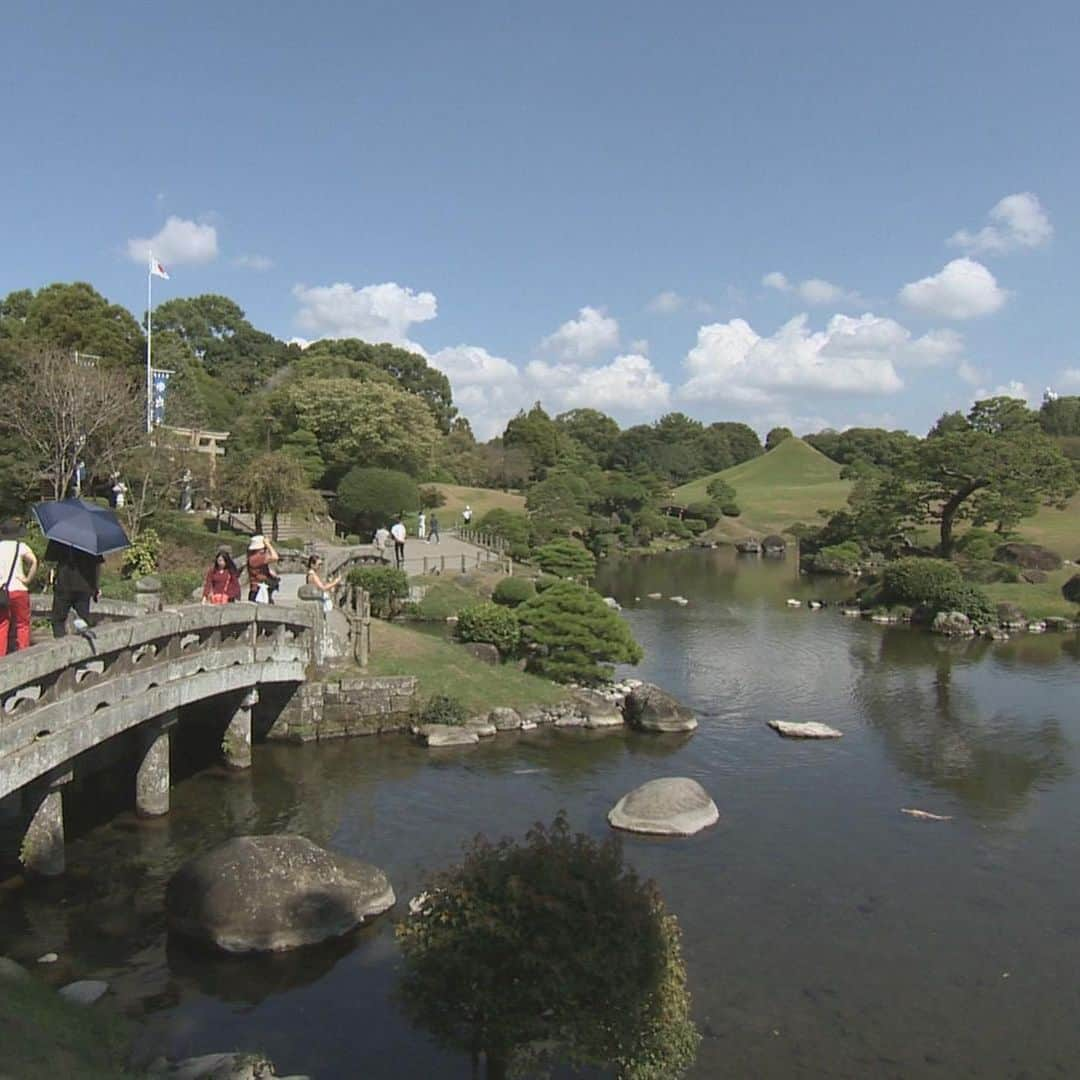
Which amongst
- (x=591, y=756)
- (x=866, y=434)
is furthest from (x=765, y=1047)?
(x=866, y=434)

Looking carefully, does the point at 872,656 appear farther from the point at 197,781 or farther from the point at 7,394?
Result: the point at 7,394

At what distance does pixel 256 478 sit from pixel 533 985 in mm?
37422

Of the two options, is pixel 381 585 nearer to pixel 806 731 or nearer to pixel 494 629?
pixel 494 629

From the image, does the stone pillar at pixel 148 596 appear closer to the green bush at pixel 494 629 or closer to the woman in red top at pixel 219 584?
the woman in red top at pixel 219 584

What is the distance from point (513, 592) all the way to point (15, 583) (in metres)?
25.8

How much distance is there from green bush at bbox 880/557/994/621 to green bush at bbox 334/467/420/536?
2673cm

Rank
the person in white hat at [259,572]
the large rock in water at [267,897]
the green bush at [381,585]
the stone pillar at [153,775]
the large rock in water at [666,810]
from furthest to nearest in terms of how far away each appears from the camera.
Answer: the green bush at [381,585] → the person in white hat at [259,572] → the large rock in water at [666,810] → the stone pillar at [153,775] → the large rock in water at [267,897]

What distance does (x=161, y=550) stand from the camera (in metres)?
35.4

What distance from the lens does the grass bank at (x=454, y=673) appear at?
2378 centimetres

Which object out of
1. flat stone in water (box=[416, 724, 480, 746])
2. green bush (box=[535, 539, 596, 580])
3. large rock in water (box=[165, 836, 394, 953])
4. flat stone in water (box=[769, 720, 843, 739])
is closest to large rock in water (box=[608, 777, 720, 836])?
flat stone in water (box=[416, 724, 480, 746])

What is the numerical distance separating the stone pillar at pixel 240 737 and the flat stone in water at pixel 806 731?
13409 millimetres

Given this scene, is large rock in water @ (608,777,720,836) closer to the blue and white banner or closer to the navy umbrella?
the navy umbrella

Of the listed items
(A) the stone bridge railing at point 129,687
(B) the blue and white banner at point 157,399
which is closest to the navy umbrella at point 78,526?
(A) the stone bridge railing at point 129,687

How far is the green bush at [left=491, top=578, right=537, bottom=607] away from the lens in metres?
37.1
